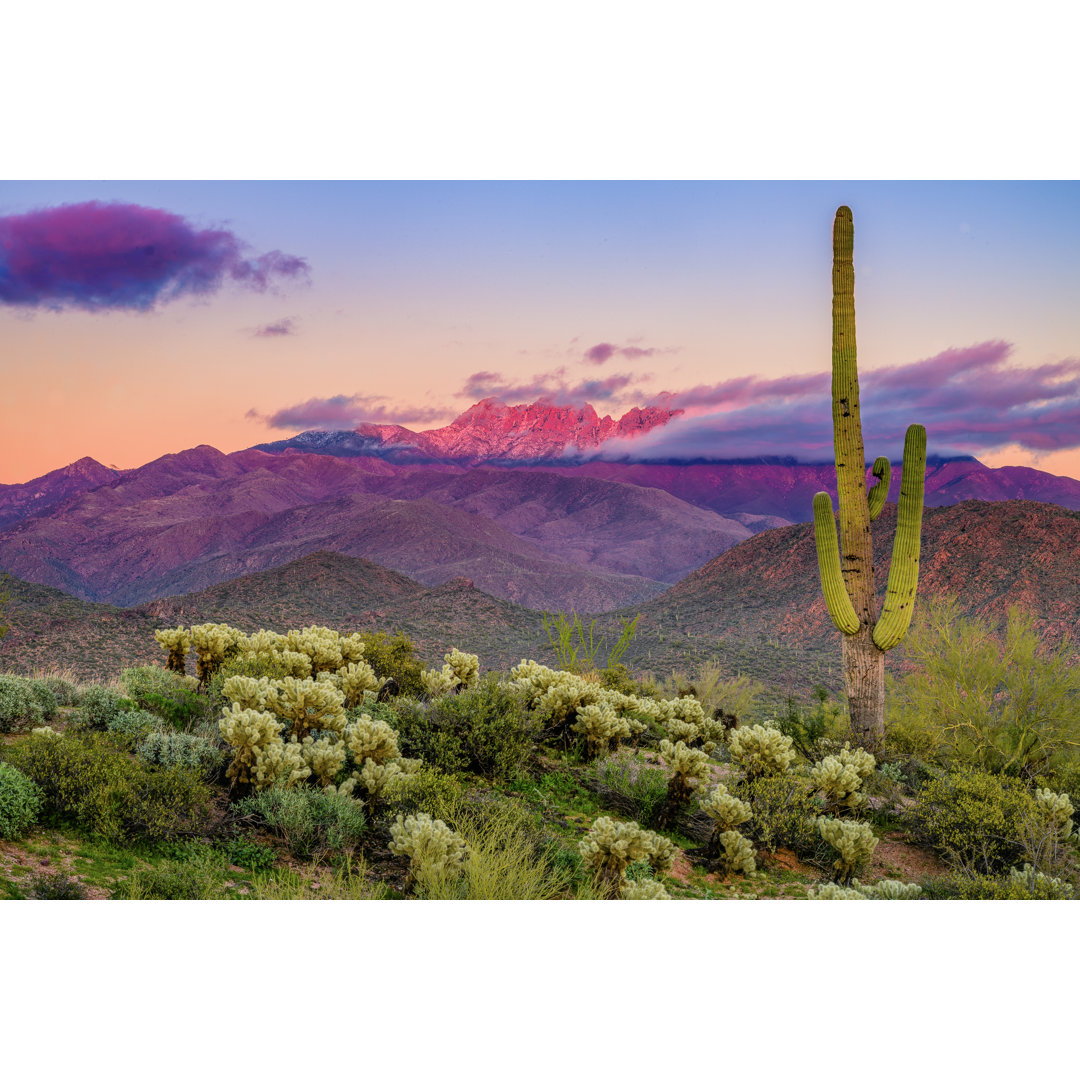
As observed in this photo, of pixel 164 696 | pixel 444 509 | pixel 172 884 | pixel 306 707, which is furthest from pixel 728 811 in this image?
pixel 444 509

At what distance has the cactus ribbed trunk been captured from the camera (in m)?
8.35

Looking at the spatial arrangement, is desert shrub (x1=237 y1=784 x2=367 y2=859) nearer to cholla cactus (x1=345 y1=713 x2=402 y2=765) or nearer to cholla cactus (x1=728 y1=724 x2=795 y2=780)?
cholla cactus (x1=345 y1=713 x2=402 y2=765)

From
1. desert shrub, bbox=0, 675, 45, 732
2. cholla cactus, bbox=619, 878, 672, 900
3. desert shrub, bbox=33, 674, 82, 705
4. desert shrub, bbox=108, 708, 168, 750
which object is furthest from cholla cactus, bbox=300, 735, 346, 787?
desert shrub, bbox=33, 674, 82, 705

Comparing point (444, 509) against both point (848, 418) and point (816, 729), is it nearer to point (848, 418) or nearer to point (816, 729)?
point (816, 729)

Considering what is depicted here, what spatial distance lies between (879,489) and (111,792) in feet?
29.0

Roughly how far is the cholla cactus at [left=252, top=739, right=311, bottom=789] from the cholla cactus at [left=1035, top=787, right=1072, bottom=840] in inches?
210

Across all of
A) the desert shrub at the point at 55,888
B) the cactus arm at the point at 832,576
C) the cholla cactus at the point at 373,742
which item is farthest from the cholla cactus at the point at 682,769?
the desert shrub at the point at 55,888

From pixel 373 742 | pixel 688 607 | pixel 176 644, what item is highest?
pixel 373 742

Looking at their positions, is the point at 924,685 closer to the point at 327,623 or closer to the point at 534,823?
the point at 534,823

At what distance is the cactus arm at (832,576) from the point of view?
26.9ft

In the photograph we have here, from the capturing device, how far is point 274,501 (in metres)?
83.6

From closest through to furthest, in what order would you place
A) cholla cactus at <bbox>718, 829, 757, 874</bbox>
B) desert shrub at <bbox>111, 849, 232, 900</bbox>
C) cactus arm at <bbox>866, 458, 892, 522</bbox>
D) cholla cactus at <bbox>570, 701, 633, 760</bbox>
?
desert shrub at <bbox>111, 849, 232, 900</bbox> → cholla cactus at <bbox>718, 829, 757, 874</bbox> → cholla cactus at <bbox>570, 701, 633, 760</bbox> → cactus arm at <bbox>866, 458, 892, 522</bbox>

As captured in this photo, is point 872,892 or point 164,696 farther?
point 164,696

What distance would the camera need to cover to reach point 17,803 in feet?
12.2
